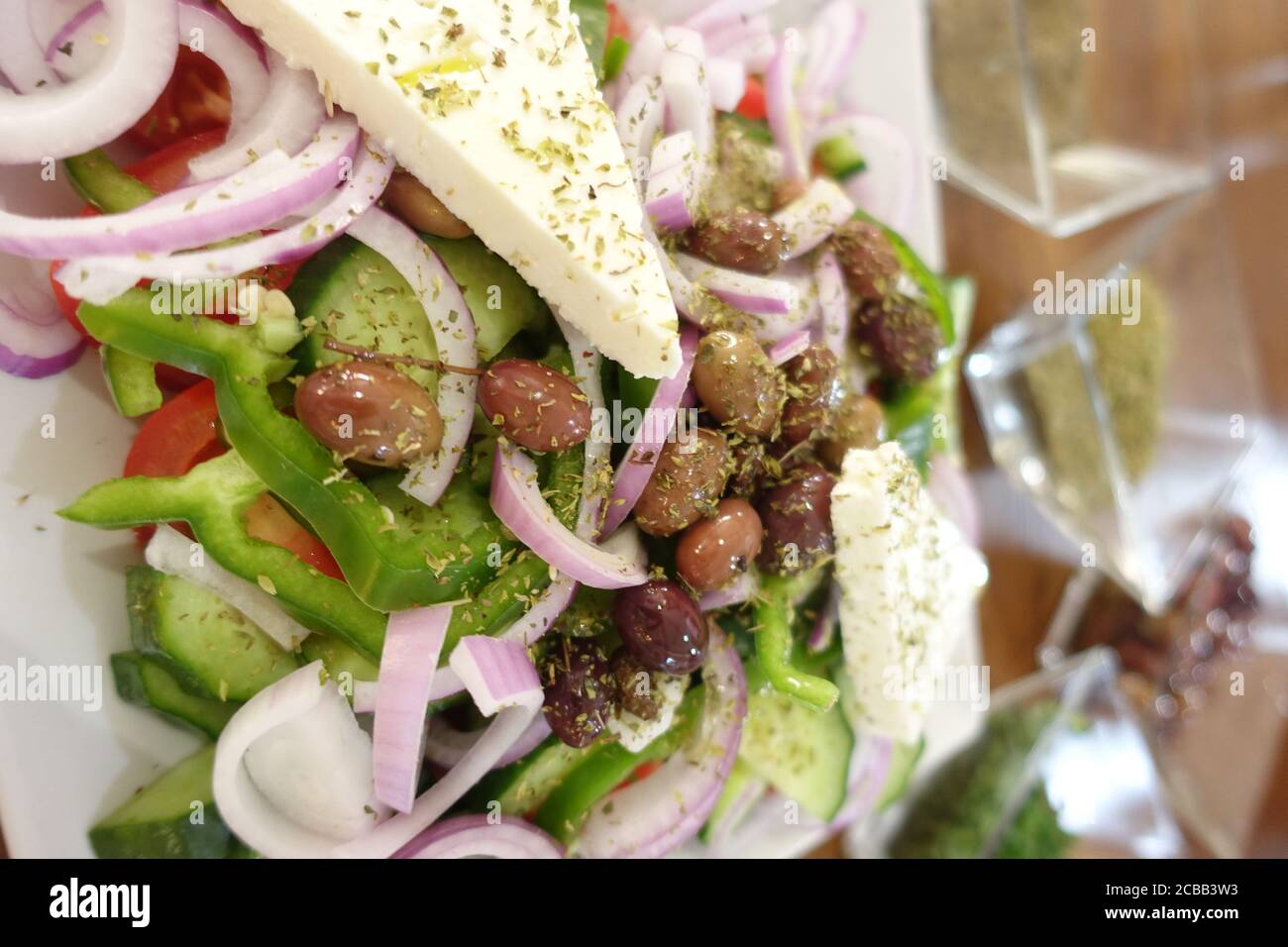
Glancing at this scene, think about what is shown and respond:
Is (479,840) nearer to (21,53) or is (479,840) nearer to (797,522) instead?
(797,522)

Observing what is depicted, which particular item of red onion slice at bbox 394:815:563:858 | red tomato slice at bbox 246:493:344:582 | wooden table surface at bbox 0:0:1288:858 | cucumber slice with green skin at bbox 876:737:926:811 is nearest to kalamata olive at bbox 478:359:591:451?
red tomato slice at bbox 246:493:344:582

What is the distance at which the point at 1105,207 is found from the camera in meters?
2.65

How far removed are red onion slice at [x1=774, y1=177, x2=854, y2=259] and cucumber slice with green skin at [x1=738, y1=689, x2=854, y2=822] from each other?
0.86 m

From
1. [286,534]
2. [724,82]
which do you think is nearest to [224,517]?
[286,534]

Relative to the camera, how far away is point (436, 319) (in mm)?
1268

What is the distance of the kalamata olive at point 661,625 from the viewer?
136cm

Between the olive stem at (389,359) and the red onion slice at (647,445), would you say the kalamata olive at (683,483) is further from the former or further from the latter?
the olive stem at (389,359)

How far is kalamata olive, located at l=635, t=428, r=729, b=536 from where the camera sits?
1348 millimetres

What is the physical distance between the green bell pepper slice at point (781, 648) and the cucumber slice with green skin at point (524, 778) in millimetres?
360

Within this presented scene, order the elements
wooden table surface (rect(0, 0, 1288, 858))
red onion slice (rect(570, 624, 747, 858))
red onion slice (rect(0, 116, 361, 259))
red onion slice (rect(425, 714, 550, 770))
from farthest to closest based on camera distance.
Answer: wooden table surface (rect(0, 0, 1288, 858)) → red onion slice (rect(570, 624, 747, 858)) → red onion slice (rect(425, 714, 550, 770)) → red onion slice (rect(0, 116, 361, 259))

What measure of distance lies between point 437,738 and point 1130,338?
2.40 meters

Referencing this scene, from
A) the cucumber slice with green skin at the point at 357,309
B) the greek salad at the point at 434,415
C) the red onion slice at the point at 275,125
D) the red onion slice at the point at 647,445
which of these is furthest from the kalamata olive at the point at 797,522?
the red onion slice at the point at 275,125

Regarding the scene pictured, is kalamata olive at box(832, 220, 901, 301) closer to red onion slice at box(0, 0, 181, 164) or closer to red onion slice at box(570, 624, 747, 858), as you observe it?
red onion slice at box(570, 624, 747, 858)
